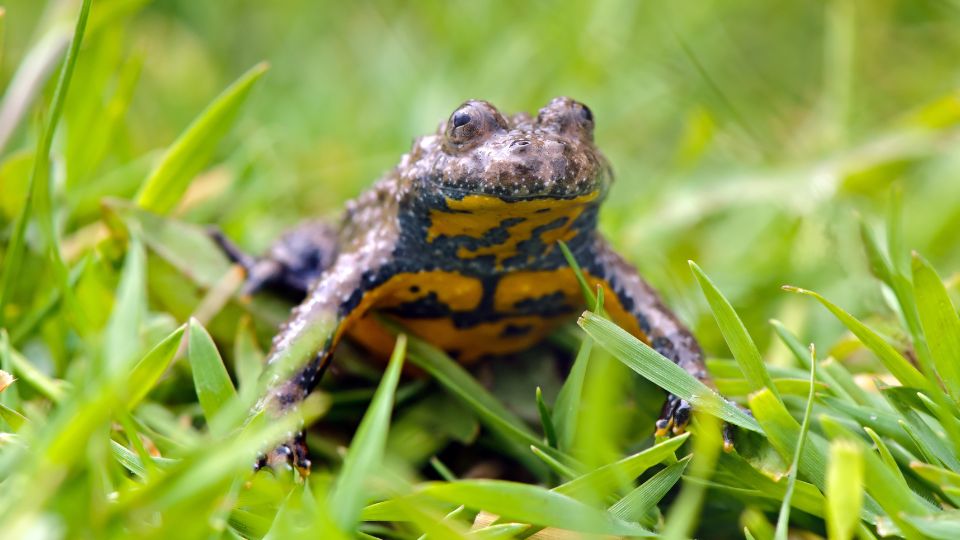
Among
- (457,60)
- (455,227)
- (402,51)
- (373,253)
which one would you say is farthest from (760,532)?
(402,51)

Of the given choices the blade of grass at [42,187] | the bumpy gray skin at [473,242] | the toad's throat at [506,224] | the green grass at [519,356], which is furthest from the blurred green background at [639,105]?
the toad's throat at [506,224]

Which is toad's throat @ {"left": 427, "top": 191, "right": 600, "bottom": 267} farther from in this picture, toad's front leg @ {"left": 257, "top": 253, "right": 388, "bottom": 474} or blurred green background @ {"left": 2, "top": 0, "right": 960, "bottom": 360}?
blurred green background @ {"left": 2, "top": 0, "right": 960, "bottom": 360}

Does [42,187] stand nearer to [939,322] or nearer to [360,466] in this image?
[360,466]

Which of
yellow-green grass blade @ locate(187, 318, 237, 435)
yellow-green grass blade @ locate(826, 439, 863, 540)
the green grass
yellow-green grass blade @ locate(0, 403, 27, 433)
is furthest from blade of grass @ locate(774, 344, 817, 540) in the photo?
yellow-green grass blade @ locate(0, 403, 27, 433)

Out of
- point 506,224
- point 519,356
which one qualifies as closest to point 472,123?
point 506,224

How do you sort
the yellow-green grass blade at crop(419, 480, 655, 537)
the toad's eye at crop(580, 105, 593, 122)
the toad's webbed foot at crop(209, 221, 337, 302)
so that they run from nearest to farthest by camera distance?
the yellow-green grass blade at crop(419, 480, 655, 537) → the toad's eye at crop(580, 105, 593, 122) → the toad's webbed foot at crop(209, 221, 337, 302)

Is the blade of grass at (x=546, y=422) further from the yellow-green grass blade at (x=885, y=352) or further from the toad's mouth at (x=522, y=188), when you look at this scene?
the yellow-green grass blade at (x=885, y=352)

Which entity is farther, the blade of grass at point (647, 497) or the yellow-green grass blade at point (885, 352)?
the yellow-green grass blade at point (885, 352)
